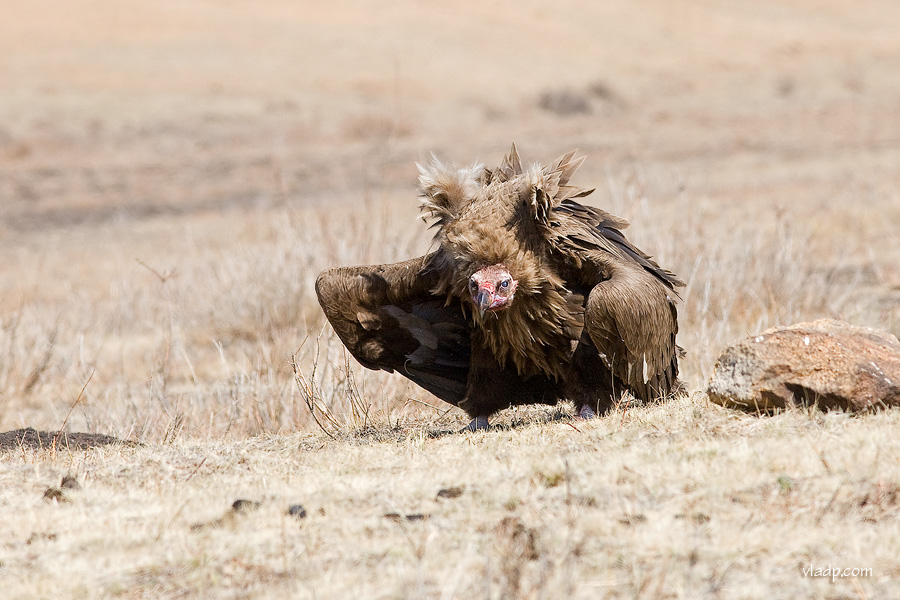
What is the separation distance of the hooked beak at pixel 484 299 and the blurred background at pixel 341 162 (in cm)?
140

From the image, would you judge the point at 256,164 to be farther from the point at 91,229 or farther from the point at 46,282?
the point at 46,282

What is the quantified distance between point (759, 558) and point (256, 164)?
739 inches

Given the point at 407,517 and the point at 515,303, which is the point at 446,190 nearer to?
the point at 515,303

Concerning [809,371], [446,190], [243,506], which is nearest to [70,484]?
[243,506]

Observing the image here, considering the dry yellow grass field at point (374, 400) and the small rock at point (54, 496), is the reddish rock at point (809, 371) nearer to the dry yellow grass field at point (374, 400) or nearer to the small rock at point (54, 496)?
the dry yellow grass field at point (374, 400)

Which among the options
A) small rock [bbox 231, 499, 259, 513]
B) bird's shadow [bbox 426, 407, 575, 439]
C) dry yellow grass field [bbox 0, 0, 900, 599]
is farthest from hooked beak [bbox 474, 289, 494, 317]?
small rock [bbox 231, 499, 259, 513]

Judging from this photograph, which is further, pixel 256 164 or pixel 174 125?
pixel 174 125

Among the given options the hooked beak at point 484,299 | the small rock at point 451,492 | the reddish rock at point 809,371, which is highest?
the hooked beak at point 484,299

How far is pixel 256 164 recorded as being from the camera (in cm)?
2077

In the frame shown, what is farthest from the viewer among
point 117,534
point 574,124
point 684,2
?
point 684,2

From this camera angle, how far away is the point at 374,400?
20.1 ft

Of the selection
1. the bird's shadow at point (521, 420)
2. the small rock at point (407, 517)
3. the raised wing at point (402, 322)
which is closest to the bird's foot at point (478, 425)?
the bird's shadow at point (521, 420)

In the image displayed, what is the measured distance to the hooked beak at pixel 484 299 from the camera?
13.9 feet

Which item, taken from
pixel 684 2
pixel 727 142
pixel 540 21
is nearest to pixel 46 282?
pixel 727 142
